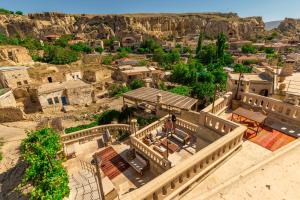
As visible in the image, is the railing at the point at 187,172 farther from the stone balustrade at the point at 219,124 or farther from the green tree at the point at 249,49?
the green tree at the point at 249,49

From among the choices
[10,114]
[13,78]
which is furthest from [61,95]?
[13,78]

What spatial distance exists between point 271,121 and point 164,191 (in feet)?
23.3

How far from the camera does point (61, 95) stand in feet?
95.3

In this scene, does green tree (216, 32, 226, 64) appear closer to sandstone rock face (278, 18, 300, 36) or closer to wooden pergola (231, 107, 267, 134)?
wooden pergola (231, 107, 267, 134)

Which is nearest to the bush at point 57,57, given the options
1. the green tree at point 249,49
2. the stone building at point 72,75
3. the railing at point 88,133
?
the stone building at point 72,75

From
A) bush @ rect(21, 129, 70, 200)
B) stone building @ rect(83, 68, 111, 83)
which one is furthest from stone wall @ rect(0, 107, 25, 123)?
stone building @ rect(83, 68, 111, 83)

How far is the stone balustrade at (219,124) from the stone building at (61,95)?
27232 mm

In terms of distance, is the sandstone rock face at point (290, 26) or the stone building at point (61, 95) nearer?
the stone building at point (61, 95)

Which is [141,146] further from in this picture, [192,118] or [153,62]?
[153,62]

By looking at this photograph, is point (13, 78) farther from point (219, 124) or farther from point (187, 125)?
point (219, 124)

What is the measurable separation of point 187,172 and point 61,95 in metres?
29.6

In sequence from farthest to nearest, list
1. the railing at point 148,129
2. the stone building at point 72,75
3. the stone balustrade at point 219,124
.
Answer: the stone building at point 72,75 → the railing at point 148,129 → the stone balustrade at point 219,124

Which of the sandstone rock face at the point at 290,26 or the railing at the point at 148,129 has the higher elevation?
the sandstone rock face at the point at 290,26

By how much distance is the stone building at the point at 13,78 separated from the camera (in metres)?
30.2
